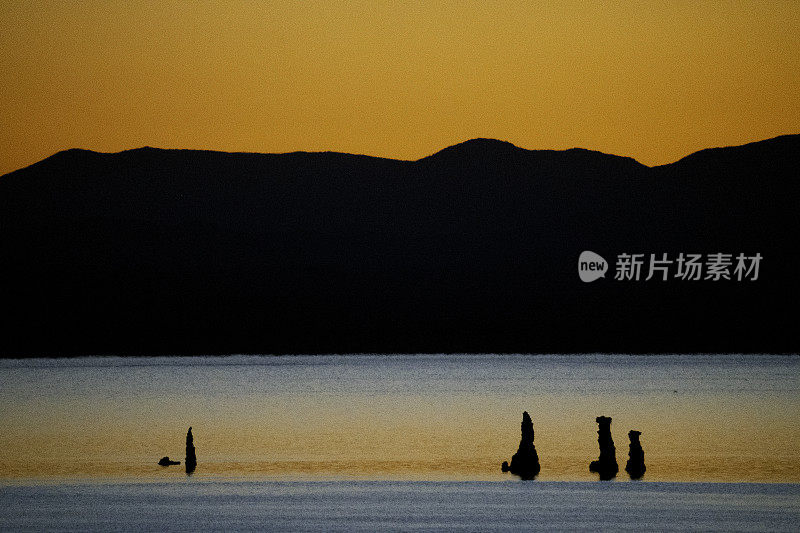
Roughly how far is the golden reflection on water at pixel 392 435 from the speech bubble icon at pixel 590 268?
79958 mm

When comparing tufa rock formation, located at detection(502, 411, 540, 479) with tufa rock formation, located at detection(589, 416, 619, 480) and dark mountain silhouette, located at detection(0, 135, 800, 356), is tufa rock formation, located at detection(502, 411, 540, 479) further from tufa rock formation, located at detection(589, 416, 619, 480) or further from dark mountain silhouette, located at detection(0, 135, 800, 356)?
dark mountain silhouette, located at detection(0, 135, 800, 356)

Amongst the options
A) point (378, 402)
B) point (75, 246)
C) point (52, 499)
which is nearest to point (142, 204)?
point (75, 246)

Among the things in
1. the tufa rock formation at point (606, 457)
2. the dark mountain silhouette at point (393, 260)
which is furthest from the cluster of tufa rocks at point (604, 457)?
the dark mountain silhouette at point (393, 260)

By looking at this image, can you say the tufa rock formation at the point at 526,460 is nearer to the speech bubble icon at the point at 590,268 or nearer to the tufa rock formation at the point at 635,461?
the tufa rock formation at the point at 635,461

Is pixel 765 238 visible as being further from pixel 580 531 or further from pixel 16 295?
pixel 580 531

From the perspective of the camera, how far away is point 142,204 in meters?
156

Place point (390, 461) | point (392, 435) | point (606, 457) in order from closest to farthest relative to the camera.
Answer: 1. point (606, 457)
2. point (390, 461)
3. point (392, 435)

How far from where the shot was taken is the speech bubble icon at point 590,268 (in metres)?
137

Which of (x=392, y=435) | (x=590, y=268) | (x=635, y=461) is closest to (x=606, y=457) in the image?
(x=635, y=461)

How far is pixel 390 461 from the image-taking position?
24.3 meters

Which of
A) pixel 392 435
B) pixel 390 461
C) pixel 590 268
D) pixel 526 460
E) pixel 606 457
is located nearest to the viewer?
pixel 606 457

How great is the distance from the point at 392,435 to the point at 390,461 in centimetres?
765

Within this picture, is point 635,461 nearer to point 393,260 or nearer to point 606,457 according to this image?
point 606,457

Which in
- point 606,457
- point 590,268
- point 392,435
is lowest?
point 392,435
